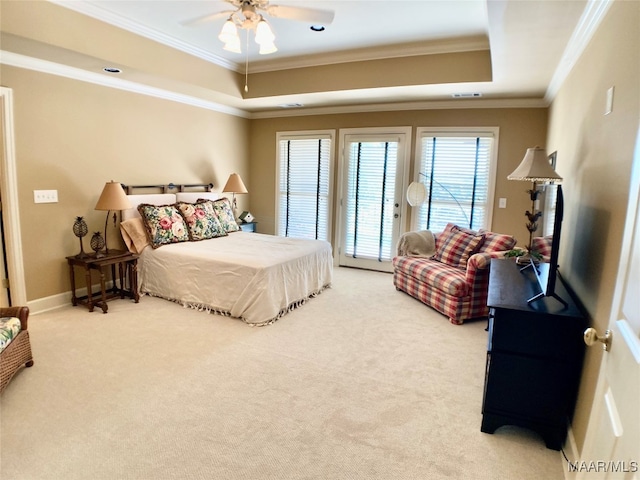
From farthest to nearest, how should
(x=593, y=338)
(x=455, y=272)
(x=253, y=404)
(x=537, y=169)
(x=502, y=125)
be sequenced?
(x=502, y=125) < (x=455, y=272) < (x=537, y=169) < (x=253, y=404) < (x=593, y=338)

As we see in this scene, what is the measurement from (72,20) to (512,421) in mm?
4322

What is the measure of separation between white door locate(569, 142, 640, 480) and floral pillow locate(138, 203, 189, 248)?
13.3 feet

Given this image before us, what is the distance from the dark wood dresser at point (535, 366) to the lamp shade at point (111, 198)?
357 cm

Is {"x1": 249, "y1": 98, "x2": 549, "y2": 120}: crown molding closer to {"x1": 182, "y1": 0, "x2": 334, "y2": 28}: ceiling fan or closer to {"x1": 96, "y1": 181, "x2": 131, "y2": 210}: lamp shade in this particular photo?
{"x1": 182, "y1": 0, "x2": 334, "y2": 28}: ceiling fan

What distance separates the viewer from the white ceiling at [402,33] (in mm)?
2469

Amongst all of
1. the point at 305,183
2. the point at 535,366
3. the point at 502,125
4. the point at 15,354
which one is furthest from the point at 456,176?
the point at 15,354

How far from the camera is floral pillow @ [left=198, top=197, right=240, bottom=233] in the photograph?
4.97m

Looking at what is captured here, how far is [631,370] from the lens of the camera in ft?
3.25

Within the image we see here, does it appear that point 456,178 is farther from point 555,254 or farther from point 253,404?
point 253,404

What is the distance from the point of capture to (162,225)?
4270 mm

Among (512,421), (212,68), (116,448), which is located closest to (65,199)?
(212,68)

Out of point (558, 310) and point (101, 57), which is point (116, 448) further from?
point (101, 57)

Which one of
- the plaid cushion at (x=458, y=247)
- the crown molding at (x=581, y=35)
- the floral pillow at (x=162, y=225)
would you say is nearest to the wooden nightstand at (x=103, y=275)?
the floral pillow at (x=162, y=225)

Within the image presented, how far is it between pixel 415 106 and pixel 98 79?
3816 millimetres
